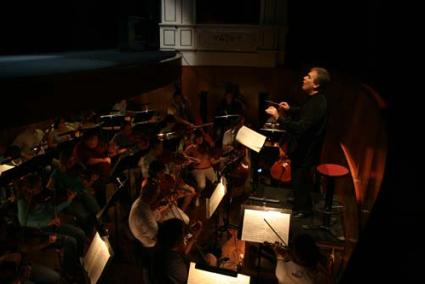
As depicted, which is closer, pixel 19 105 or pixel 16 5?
pixel 19 105

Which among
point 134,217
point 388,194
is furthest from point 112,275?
point 388,194

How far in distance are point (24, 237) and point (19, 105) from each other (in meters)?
1.36

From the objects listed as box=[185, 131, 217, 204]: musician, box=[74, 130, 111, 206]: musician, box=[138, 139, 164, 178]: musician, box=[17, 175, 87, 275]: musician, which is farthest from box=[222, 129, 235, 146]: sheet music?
box=[17, 175, 87, 275]: musician

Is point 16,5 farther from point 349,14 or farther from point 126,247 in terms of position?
point 349,14

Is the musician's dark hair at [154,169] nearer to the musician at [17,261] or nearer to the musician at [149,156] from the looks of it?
the musician at [149,156]

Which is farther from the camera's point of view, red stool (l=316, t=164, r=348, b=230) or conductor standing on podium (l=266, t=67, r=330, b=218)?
conductor standing on podium (l=266, t=67, r=330, b=218)

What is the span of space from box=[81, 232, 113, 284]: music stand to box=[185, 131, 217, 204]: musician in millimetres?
2644

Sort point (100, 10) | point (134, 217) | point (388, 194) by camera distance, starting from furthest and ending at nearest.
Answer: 1. point (100, 10)
2. point (134, 217)
3. point (388, 194)

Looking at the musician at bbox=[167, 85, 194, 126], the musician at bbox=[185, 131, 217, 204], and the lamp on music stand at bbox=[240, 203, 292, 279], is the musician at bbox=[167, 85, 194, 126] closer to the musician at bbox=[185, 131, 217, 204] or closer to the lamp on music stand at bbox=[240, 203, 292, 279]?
the musician at bbox=[185, 131, 217, 204]

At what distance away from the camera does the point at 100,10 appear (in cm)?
932

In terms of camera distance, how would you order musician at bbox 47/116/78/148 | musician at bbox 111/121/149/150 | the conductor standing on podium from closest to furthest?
the conductor standing on podium < musician at bbox 47/116/78/148 < musician at bbox 111/121/149/150

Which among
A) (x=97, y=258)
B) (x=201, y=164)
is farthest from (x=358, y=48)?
(x=97, y=258)

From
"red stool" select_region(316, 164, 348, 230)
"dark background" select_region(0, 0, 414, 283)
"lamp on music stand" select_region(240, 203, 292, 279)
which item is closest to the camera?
"dark background" select_region(0, 0, 414, 283)

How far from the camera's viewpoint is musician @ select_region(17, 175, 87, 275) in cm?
384
